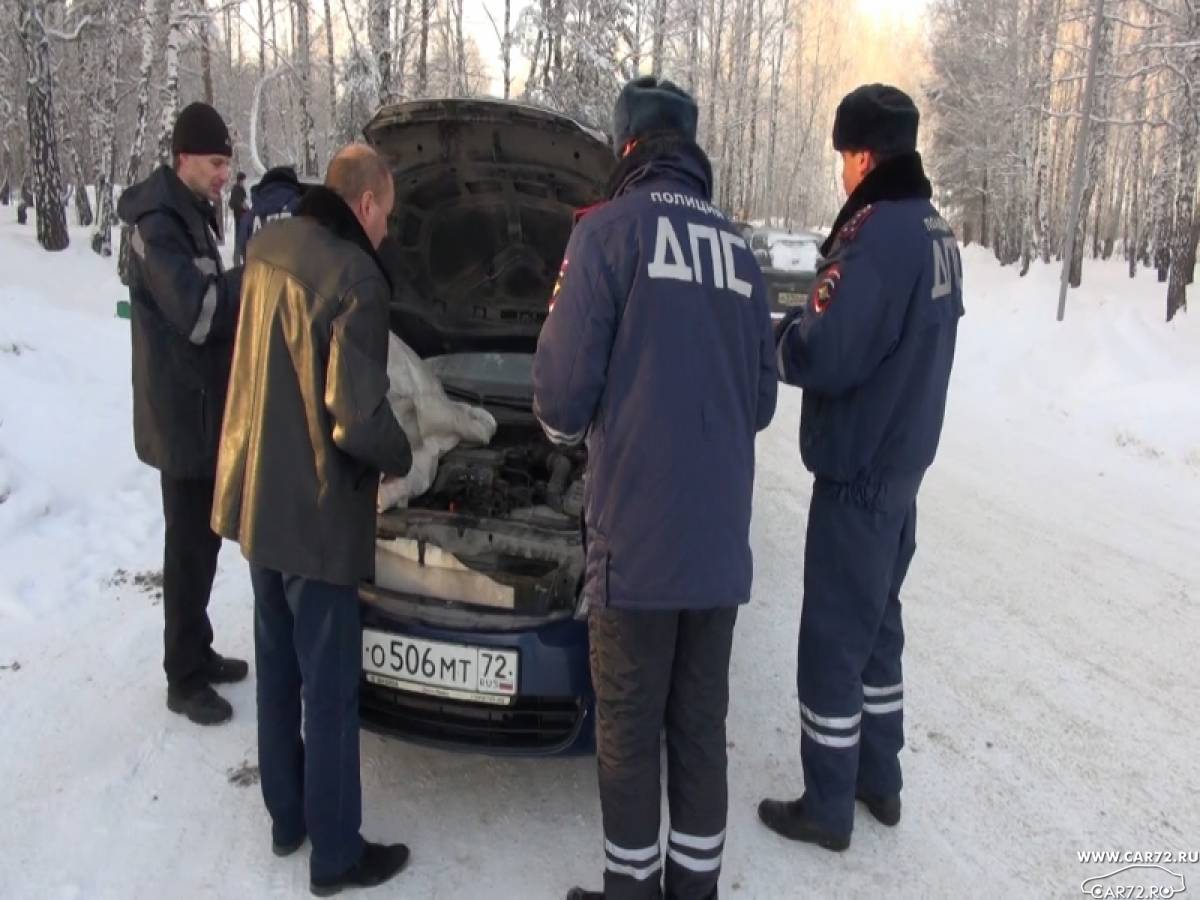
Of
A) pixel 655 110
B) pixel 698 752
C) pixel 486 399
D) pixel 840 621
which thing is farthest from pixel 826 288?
pixel 486 399

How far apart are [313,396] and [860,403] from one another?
1.62 m

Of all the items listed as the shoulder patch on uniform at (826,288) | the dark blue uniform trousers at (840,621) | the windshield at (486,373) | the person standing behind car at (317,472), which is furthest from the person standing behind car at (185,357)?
the dark blue uniform trousers at (840,621)

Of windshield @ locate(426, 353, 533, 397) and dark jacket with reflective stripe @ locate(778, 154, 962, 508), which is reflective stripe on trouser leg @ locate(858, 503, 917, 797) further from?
windshield @ locate(426, 353, 533, 397)

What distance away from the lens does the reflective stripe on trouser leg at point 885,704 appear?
300 centimetres

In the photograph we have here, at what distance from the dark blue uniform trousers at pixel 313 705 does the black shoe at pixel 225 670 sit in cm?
115

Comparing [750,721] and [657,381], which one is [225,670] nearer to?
[750,721]

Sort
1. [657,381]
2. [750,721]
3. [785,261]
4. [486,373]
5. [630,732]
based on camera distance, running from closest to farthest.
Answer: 1. [657,381]
2. [630,732]
3. [750,721]
4. [486,373]
5. [785,261]

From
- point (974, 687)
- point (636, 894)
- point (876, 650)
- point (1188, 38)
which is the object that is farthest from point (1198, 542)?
point (1188, 38)

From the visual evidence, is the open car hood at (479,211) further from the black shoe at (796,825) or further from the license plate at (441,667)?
the black shoe at (796,825)

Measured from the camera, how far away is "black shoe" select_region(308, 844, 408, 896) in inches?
100

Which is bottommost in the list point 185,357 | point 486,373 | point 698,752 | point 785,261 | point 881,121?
point 698,752

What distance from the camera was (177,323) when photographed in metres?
3.14

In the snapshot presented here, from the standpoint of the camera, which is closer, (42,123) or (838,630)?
(838,630)

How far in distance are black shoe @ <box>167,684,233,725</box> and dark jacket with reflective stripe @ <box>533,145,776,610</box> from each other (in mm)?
1945
